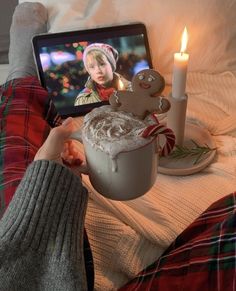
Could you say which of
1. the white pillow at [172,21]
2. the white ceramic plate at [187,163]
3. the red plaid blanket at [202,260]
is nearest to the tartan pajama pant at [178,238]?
the red plaid blanket at [202,260]

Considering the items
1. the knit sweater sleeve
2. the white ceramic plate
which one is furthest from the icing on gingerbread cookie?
the white ceramic plate

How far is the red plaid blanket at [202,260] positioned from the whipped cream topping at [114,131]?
0.54ft

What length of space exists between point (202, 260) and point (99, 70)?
532 mm

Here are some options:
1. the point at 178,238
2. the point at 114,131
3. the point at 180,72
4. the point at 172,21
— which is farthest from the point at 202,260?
the point at 172,21

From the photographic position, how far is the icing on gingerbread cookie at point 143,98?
487 mm

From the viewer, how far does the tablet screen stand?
0.87m

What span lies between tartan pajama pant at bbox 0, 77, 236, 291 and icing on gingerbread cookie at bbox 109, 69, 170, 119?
0.18 metres

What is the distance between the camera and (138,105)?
49 cm

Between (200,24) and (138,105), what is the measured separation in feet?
1.79

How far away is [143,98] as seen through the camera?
492 mm

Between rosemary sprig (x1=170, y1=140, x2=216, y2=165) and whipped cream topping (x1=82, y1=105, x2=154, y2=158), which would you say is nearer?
whipped cream topping (x1=82, y1=105, x2=154, y2=158)

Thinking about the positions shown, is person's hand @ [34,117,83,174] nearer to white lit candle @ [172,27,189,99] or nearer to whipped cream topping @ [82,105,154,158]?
whipped cream topping @ [82,105,154,158]

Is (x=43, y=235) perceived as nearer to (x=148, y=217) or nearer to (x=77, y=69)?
(x=148, y=217)

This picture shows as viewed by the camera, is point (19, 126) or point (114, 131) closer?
point (114, 131)
